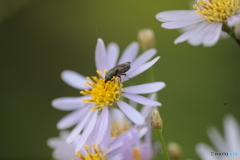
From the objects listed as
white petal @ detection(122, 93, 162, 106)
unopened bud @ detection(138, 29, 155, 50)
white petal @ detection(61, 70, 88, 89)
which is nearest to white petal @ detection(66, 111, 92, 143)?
white petal @ detection(122, 93, 162, 106)

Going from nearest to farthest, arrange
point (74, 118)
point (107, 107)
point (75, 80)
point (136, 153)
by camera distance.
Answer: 1. point (136, 153)
2. point (107, 107)
3. point (74, 118)
4. point (75, 80)

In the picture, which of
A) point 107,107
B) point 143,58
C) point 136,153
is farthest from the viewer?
point 107,107

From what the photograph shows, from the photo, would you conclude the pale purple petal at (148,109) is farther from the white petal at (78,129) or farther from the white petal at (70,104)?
the white petal at (70,104)

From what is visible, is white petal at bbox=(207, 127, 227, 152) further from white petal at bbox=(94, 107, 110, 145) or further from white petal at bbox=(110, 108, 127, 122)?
white petal at bbox=(94, 107, 110, 145)

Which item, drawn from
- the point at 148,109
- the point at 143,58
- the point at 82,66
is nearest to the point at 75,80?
the point at 143,58

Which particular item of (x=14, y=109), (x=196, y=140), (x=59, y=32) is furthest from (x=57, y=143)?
(x=59, y=32)

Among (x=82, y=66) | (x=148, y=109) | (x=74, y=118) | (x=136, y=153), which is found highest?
(x=82, y=66)

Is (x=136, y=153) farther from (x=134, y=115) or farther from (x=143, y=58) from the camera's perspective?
(x=143, y=58)

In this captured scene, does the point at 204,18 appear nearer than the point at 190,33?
No
